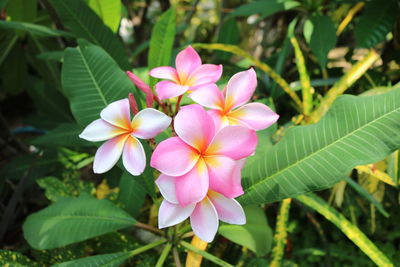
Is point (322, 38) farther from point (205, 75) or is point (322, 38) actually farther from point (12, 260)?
point (12, 260)

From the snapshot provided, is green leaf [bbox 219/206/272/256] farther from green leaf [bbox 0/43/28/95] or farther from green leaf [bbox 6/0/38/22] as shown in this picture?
green leaf [bbox 0/43/28/95]

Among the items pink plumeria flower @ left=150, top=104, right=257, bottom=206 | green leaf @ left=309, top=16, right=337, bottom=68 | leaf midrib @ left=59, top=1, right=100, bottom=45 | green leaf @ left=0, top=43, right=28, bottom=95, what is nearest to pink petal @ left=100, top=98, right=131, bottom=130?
pink plumeria flower @ left=150, top=104, right=257, bottom=206

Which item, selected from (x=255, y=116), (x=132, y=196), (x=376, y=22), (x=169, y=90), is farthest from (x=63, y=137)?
(x=376, y=22)

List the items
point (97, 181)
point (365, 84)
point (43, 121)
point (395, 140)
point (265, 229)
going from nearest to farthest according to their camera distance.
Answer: point (395, 140)
point (265, 229)
point (365, 84)
point (43, 121)
point (97, 181)

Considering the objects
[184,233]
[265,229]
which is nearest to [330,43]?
[265,229]

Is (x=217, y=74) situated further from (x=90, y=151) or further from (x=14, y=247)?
(x=14, y=247)
